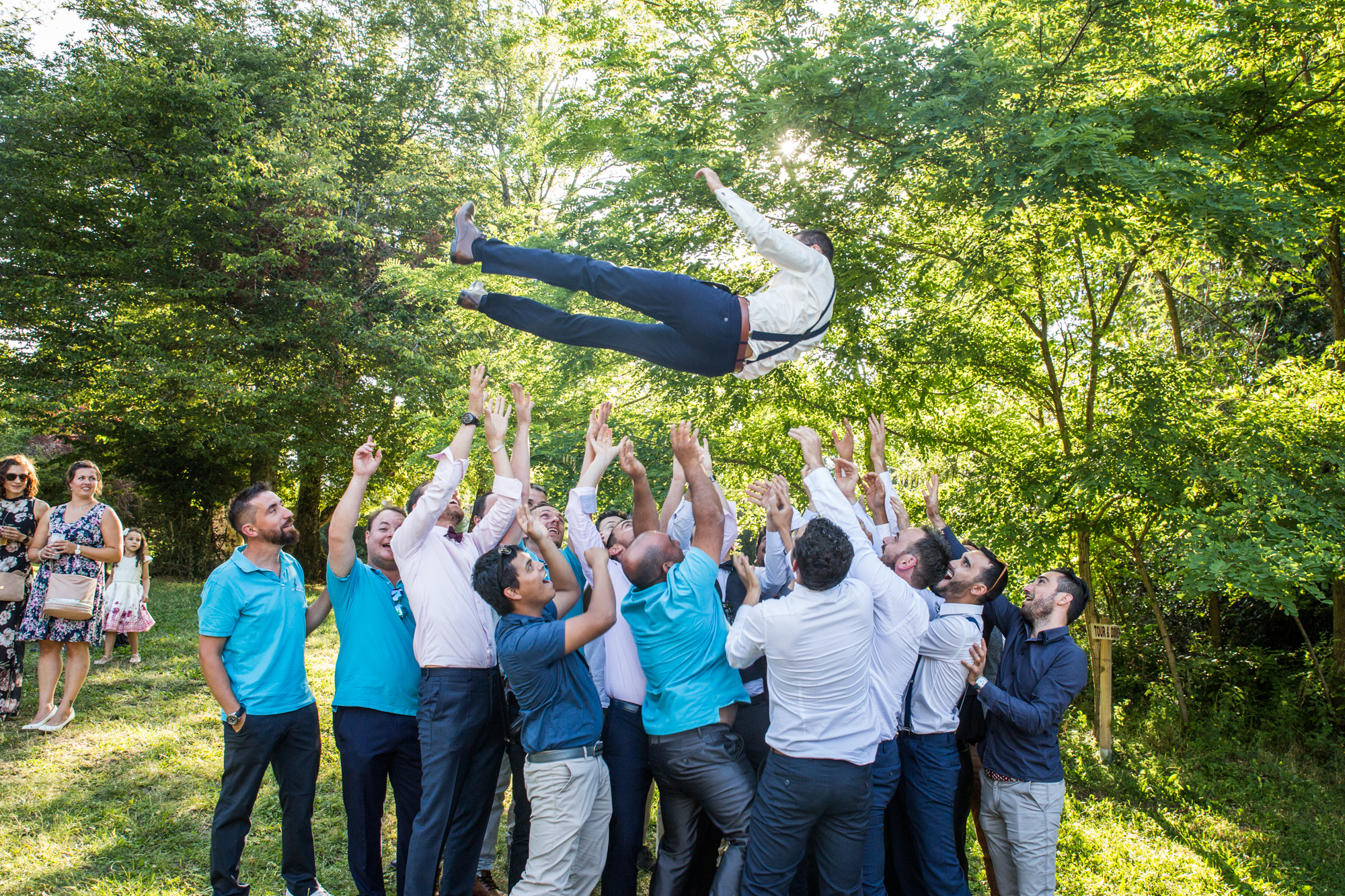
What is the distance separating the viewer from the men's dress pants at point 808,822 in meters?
2.83

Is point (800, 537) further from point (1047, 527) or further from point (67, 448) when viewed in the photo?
point (67, 448)

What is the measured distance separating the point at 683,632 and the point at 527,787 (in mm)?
797

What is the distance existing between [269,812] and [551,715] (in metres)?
2.86

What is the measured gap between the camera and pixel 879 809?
10.5ft

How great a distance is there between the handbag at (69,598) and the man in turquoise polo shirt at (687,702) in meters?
4.46

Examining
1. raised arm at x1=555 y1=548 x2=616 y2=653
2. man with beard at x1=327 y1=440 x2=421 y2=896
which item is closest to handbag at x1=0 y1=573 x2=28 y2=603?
man with beard at x1=327 y1=440 x2=421 y2=896

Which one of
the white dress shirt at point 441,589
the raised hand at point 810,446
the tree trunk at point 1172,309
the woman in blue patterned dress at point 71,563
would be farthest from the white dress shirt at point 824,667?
the tree trunk at point 1172,309

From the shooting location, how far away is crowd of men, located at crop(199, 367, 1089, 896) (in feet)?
9.50

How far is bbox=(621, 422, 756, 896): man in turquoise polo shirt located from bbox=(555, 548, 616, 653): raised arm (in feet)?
0.55

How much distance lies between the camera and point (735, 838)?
3.10 metres

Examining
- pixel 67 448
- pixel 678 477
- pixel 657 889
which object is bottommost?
pixel 67 448

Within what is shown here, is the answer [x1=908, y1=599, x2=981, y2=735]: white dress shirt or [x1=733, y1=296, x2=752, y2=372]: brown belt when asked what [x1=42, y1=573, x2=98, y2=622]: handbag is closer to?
[x1=733, y1=296, x2=752, y2=372]: brown belt

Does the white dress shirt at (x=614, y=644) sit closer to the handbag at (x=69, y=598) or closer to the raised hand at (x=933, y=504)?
the raised hand at (x=933, y=504)

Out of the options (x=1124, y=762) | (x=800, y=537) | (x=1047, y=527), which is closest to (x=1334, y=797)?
(x=1124, y=762)
